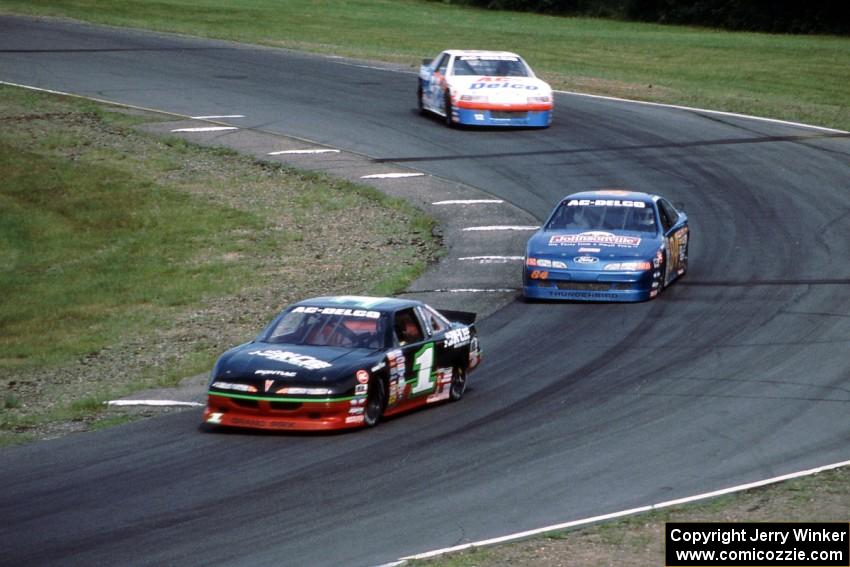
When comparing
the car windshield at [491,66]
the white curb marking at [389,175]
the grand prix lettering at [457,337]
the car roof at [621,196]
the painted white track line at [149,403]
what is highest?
the car windshield at [491,66]

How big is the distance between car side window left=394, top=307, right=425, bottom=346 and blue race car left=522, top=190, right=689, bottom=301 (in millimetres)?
4883

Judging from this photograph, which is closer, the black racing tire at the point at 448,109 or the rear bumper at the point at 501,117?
the rear bumper at the point at 501,117

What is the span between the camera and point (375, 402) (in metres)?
13.6

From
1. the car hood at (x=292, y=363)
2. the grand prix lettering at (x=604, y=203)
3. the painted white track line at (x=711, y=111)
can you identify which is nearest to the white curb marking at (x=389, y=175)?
the grand prix lettering at (x=604, y=203)

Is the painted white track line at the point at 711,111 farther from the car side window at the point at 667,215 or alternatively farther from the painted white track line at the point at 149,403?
the painted white track line at the point at 149,403

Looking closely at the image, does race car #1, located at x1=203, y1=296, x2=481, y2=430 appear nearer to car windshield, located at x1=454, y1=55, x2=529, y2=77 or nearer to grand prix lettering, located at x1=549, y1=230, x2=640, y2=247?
grand prix lettering, located at x1=549, y1=230, x2=640, y2=247

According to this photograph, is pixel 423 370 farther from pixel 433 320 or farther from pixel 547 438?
pixel 547 438

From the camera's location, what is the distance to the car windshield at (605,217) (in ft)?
66.5

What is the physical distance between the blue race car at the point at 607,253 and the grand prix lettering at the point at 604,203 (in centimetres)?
1

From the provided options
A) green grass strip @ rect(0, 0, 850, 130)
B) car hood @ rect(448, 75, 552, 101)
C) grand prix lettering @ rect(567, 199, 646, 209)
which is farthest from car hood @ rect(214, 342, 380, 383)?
green grass strip @ rect(0, 0, 850, 130)

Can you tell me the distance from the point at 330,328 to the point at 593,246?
6164 millimetres

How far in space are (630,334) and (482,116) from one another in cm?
1485

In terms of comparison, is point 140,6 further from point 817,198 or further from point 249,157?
point 817,198

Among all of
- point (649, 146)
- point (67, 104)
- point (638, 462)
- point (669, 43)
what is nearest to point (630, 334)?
point (638, 462)
